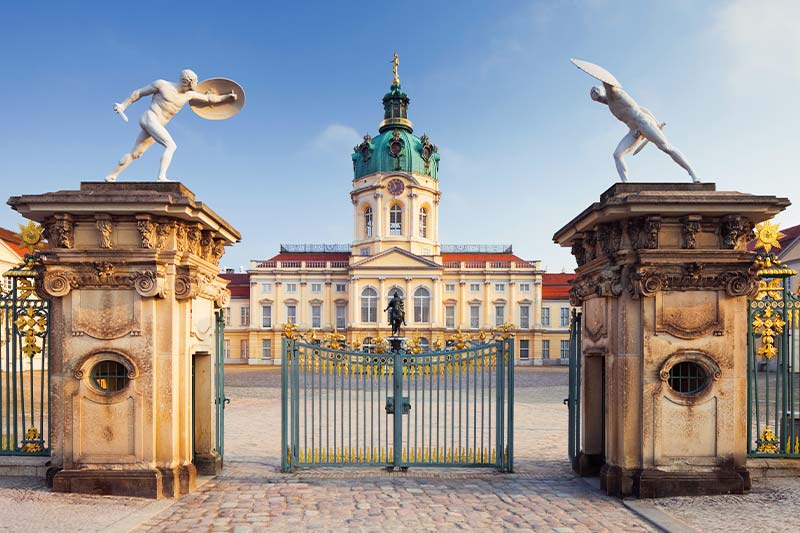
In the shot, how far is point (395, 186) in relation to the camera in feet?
163

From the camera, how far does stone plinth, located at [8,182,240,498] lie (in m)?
6.60

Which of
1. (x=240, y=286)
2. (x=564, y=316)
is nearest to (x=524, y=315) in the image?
(x=564, y=316)

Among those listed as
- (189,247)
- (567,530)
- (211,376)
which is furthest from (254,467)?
(567,530)

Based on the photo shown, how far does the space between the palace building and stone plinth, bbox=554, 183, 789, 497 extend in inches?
1665

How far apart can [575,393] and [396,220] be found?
43.1 metres

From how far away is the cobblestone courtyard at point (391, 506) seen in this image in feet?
19.0

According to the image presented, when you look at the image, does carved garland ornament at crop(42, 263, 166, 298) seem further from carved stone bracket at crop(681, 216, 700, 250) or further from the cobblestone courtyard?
carved stone bracket at crop(681, 216, 700, 250)

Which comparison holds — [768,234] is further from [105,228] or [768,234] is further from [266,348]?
[266,348]

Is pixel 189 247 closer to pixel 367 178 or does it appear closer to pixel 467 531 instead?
pixel 467 531

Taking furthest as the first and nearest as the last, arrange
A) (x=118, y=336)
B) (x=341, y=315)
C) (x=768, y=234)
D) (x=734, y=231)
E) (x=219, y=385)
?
(x=341, y=315), (x=219, y=385), (x=768, y=234), (x=118, y=336), (x=734, y=231)

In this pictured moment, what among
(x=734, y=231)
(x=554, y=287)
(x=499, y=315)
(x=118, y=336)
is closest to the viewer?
(x=734, y=231)

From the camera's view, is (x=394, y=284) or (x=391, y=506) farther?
(x=394, y=284)

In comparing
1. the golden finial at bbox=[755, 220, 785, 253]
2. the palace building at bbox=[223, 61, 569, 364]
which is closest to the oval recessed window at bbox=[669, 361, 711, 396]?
the golden finial at bbox=[755, 220, 785, 253]

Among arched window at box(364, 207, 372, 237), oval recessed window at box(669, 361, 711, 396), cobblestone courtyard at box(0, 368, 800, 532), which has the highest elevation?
arched window at box(364, 207, 372, 237)
